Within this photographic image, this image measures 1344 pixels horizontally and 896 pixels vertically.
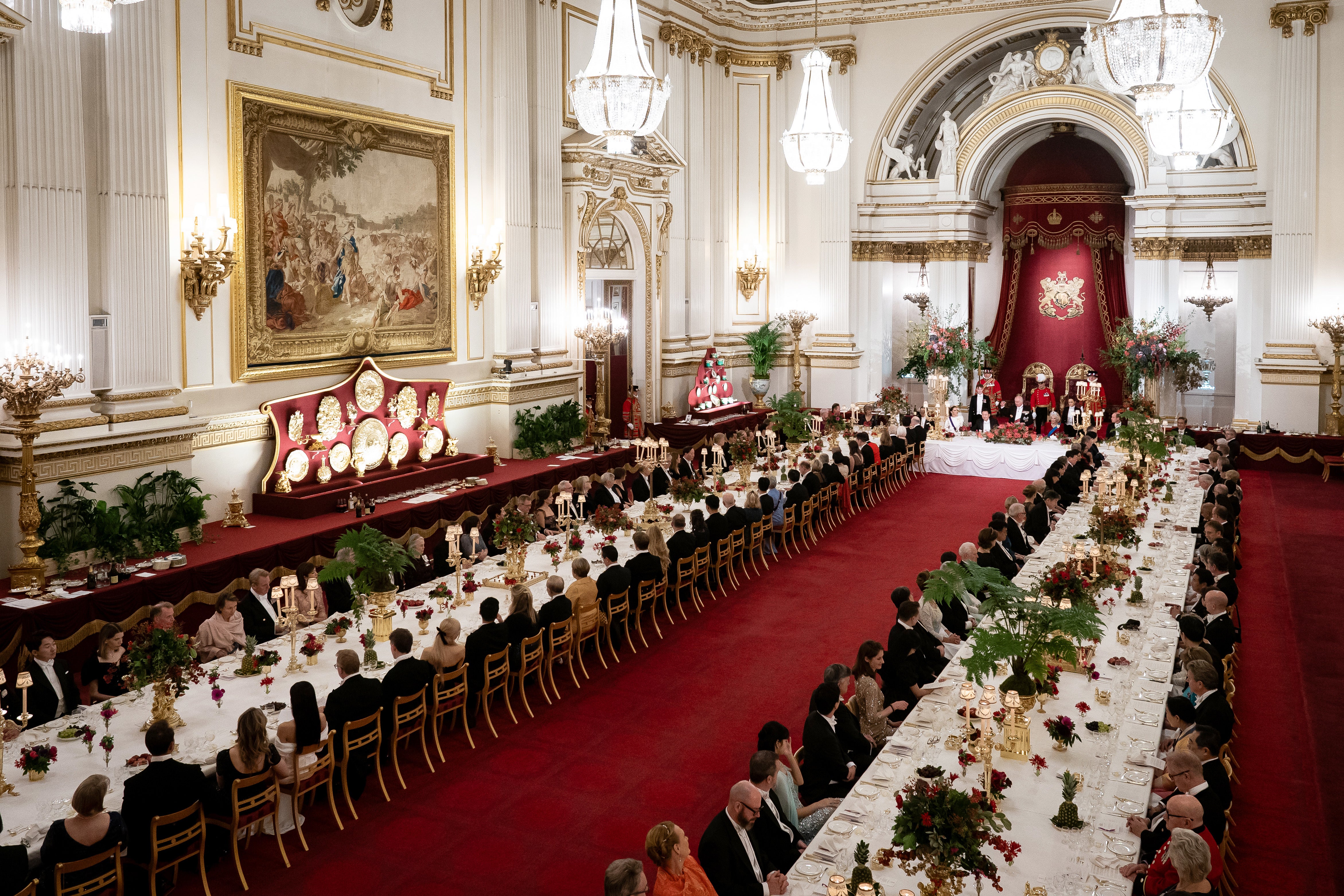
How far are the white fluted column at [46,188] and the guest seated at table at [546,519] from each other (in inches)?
196

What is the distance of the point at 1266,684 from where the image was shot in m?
9.98

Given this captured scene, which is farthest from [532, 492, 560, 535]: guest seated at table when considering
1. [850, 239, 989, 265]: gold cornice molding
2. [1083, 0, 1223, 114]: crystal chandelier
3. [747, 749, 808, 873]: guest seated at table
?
[850, 239, 989, 265]: gold cornice molding

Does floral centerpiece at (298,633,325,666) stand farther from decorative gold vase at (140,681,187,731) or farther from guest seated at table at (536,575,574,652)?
guest seated at table at (536,575,574,652)

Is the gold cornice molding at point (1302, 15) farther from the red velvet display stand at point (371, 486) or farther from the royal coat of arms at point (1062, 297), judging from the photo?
the red velvet display stand at point (371, 486)

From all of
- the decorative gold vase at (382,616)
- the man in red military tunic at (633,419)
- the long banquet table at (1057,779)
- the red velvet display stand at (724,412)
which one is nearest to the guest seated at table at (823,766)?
the long banquet table at (1057,779)

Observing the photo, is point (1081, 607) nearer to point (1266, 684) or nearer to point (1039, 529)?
point (1266, 684)

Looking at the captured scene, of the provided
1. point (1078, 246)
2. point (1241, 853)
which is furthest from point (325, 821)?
point (1078, 246)

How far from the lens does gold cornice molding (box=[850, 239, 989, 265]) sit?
25.1m

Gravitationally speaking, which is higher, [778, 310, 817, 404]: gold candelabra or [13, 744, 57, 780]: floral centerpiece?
[778, 310, 817, 404]: gold candelabra

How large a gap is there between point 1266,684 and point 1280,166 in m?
14.6

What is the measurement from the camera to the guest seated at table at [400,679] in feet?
25.5

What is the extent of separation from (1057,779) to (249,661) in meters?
5.66

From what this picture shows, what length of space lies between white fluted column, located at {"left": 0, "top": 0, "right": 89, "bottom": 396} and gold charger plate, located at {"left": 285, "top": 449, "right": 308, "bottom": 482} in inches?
118

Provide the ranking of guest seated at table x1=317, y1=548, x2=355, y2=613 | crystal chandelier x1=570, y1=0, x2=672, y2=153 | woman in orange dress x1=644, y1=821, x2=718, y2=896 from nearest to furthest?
woman in orange dress x1=644, y1=821, x2=718, y2=896, guest seated at table x1=317, y1=548, x2=355, y2=613, crystal chandelier x1=570, y1=0, x2=672, y2=153
